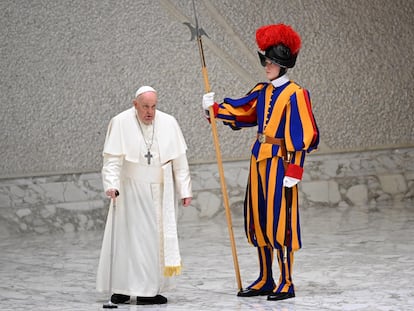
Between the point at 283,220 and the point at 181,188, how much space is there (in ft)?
1.94

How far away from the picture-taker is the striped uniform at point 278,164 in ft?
18.0

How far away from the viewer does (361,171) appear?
9461 mm

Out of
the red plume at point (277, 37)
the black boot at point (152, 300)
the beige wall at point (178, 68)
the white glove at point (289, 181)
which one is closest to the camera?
the white glove at point (289, 181)

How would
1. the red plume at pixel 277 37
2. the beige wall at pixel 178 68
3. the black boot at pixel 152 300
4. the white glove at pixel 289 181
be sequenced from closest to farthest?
the white glove at pixel 289 181, the red plume at pixel 277 37, the black boot at pixel 152 300, the beige wall at pixel 178 68

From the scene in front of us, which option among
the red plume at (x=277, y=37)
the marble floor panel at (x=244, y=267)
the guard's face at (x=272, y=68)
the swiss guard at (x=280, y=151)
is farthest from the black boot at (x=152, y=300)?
the red plume at (x=277, y=37)

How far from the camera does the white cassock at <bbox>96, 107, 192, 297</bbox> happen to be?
5.62 meters

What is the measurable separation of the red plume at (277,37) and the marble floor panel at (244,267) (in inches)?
54.2

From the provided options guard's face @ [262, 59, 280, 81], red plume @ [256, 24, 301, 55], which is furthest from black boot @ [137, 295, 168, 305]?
red plume @ [256, 24, 301, 55]

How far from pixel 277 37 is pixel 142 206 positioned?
1.17 meters

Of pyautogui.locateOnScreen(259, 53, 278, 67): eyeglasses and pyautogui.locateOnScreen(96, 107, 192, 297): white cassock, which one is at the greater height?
pyautogui.locateOnScreen(259, 53, 278, 67): eyeglasses

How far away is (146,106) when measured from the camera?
559cm

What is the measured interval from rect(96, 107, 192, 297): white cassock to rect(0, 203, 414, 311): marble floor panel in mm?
161

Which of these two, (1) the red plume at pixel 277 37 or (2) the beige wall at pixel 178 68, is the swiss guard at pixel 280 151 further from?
(2) the beige wall at pixel 178 68

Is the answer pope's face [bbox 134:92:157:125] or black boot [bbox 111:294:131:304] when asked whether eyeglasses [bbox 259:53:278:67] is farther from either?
black boot [bbox 111:294:131:304]
